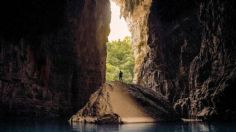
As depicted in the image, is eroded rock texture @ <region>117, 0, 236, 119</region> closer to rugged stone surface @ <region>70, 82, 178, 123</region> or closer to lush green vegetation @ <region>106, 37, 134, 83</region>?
rugged stone surface @ <region>70, 82, 178, 123</region>

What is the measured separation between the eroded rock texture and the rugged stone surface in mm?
3725

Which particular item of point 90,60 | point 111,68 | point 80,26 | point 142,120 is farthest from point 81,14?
point 111,68

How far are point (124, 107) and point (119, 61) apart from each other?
31894mm

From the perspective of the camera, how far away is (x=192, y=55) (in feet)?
68.4

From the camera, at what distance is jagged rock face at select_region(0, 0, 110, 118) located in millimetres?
19000

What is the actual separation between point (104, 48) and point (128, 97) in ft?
53.8

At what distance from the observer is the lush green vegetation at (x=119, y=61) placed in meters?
44.6

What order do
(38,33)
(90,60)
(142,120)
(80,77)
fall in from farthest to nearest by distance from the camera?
(90,60), (80,77), (38,33), (142,120)

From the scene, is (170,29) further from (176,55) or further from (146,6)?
(146,6)

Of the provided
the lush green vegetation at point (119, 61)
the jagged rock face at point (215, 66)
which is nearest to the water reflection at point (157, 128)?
the jagged rock face at point (215, 66)

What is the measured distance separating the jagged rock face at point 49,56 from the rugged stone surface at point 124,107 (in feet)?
17.4

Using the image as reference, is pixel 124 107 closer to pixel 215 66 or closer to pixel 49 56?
pixel 215 66

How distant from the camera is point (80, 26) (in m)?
26.6

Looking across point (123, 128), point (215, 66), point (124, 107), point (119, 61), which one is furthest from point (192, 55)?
point (119, 61)
